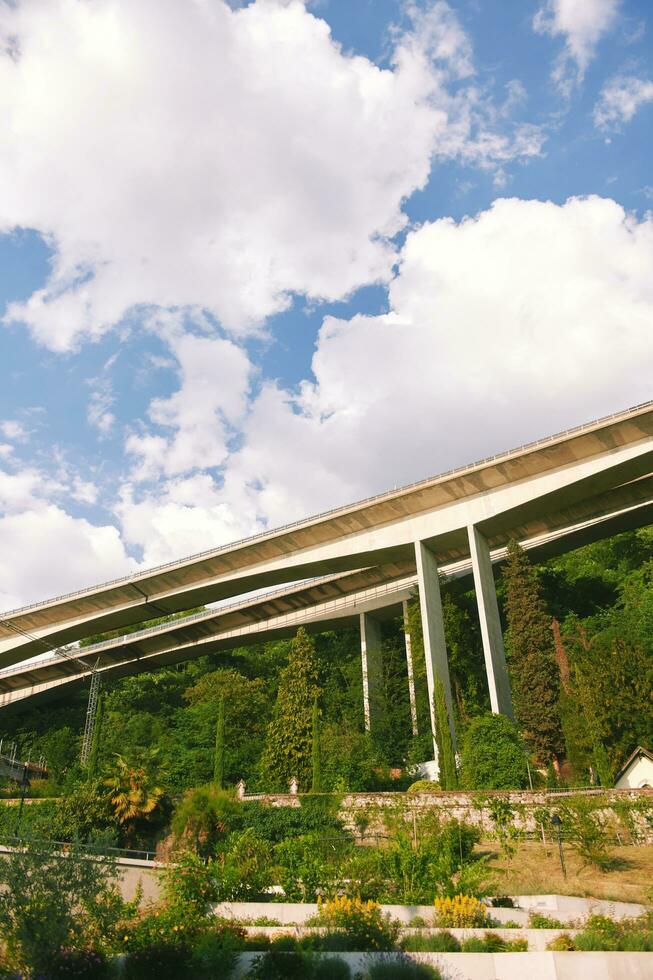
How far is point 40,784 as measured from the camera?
40281 mm

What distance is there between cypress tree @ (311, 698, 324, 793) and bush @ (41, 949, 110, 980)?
18280 millimetres

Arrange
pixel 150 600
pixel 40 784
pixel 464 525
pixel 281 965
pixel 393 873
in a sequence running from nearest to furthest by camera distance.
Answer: pixel 281 965
pixel 393 873
pixel 464 525
pixel 40 784
pixel 150 600

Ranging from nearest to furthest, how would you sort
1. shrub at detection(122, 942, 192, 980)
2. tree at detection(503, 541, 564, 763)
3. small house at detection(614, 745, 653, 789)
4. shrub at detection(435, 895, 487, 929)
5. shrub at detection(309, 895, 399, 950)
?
shrub at detection(122, 942, 192, 980) → shrub at detection(309, 895, 399, 950) → shrub at detection(435, 895, 487, 929) → small house at detection(614, 745, 653, 789) → tree at detection(503, 541, 564, 763)

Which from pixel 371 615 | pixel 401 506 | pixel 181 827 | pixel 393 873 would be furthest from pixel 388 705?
pixel 393 873

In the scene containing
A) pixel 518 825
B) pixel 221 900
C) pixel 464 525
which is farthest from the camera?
pixel 464 525

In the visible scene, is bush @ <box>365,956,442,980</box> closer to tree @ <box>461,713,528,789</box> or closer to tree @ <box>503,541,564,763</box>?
tree @ <box>461,713,528,789</box>

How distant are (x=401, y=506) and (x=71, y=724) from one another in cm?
3317

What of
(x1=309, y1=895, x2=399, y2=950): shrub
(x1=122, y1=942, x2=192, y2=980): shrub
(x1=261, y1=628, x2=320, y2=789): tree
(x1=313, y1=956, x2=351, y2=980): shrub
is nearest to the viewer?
(x1=313, y1=956, x2=351, y2=980): shrub

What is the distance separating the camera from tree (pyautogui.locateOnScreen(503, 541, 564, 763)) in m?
30.1

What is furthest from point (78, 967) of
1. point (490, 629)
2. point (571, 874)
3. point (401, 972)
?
point (490, 629)

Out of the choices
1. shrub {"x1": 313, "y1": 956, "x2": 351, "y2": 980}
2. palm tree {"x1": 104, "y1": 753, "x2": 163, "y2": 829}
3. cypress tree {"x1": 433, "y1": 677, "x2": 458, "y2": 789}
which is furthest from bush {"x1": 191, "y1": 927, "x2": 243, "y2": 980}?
cypress tree {"x1": 433, "y1": 677, "x2": 458, "y2": 789}

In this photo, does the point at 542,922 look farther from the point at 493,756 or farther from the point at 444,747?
Answer: the point at 444,747

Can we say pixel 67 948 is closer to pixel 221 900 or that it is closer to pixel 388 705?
pixel 221 900

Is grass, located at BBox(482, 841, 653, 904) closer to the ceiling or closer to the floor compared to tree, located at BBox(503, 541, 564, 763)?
closer to the floor
